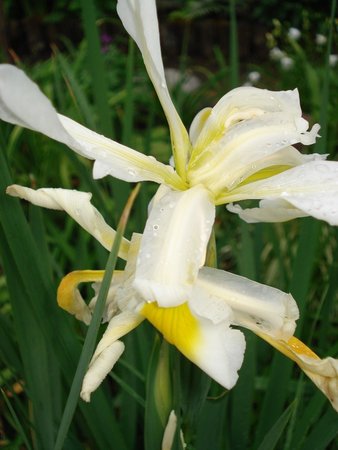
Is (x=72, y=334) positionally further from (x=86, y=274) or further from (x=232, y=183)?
(x=232, y=183)

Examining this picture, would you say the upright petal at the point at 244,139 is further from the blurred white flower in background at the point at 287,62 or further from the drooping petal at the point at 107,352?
the blurred white flower in background at the point at 287,62

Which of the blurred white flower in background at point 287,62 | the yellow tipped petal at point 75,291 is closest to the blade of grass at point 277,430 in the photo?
the yellow tipped petal at point 75,291

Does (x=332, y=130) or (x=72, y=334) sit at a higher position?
(x=72, y=334)

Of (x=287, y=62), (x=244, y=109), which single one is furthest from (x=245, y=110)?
(x=287, y=62)

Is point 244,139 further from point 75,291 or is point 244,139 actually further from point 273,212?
point 75,291

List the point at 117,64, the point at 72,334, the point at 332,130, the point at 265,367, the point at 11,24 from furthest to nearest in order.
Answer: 1. the point at 11,24
2. the point at 117,64
3. the point at 332,130
4. the point at 265,367
5. the point at 72,334

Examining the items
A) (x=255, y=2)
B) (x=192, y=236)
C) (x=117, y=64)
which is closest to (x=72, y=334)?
(x=192, y=236)

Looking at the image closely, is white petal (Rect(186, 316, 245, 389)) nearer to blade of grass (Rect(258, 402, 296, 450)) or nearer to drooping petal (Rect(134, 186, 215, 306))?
drooping petal (Rect(134, 186, 215, 306))
